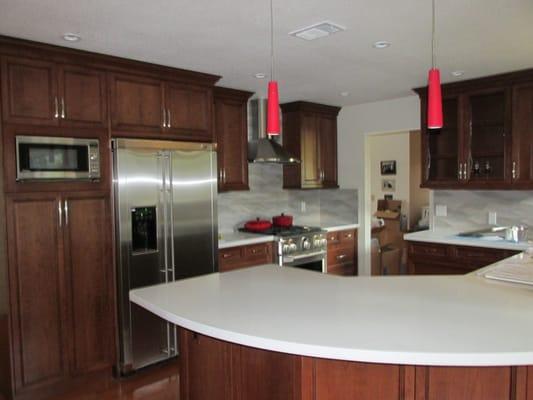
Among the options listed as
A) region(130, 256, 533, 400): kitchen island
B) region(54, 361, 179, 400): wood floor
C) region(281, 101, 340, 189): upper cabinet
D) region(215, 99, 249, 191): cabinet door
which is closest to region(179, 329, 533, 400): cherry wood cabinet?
region(130, 256, 533, 400): kitchen island

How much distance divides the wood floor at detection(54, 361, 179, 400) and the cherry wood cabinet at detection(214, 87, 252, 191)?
182 cm

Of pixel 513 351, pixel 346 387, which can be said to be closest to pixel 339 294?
pixel 346 387

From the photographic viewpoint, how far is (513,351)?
1391 millimetres

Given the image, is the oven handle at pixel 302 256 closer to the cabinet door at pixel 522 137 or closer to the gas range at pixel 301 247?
the gas range at pixel 301 247

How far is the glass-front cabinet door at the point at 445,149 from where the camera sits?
4469 millimetres

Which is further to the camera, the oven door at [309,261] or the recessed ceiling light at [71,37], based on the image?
the oven door at [309,261]

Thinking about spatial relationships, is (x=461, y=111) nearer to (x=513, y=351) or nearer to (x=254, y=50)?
(x=254, y=50)

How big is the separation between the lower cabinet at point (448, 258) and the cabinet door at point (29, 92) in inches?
138

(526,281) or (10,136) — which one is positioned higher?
(10,136)

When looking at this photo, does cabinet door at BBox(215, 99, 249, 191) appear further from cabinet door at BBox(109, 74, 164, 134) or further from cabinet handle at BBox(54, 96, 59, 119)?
cabinet handle at BBox(54, 96, 59, 119)

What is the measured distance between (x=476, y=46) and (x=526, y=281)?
1712 mm

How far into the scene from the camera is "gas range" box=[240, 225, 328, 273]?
4.50 meters

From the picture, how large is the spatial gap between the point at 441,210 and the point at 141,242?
3247 millimetres

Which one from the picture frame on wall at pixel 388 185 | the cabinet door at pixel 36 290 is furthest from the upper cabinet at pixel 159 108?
the picture frame on wall at pixel 388 185
